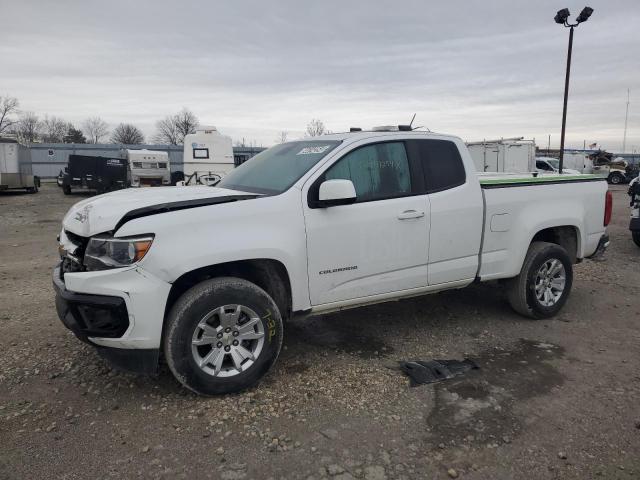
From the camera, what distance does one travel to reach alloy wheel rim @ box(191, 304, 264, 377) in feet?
10.9

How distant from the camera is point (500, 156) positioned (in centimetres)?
2366

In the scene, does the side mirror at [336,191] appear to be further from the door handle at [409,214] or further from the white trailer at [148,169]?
the white trailer at [148,169]

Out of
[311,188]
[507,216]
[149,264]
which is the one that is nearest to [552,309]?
[507,216]

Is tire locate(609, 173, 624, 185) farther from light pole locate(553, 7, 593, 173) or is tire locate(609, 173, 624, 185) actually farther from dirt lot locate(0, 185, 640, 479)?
dirt lot locate(0, 185, 640, 479)

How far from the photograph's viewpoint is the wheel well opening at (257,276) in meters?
3.47

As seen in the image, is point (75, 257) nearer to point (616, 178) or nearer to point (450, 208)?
point (450, 208)

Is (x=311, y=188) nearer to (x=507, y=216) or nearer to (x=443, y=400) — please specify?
(x=443, y=400)

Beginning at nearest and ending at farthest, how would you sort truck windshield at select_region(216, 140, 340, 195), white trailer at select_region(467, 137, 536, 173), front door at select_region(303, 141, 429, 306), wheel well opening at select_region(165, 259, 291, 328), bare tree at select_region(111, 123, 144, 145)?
1. wheel well opening at select_region(165, 259, 291, 328)
2. front door at select_region(303, 141, 429, 306)
3. truck windshield at select_region(216, 140, 340, 195)
4. white trailer at select_region(467, 137, 536, 173)
5. bare tree at select_region(111, 123, 144, 145)

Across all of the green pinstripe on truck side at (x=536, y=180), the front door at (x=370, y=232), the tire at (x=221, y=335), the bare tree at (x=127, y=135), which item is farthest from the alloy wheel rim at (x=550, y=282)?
the bare tree at (x=127, y=135)

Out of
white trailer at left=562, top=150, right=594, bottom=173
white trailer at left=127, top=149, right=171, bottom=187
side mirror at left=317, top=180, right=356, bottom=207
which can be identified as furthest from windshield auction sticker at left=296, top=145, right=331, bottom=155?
white trailer at left=562, top=150, right=594, bottom=173

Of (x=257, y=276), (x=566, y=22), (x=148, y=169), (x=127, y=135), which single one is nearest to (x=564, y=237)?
(x=257, y=276)

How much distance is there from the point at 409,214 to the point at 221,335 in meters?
1.79

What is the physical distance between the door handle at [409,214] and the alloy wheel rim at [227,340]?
1445 millimetres

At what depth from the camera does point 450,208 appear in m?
4.34
